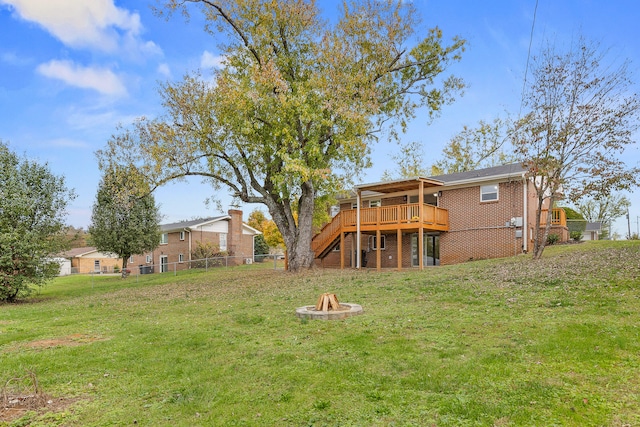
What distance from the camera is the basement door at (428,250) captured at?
75.1ft

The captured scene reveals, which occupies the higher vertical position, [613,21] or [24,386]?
[613,21]

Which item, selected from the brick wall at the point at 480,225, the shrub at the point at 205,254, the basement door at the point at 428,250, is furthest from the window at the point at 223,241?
the basement door at the point at 428,250

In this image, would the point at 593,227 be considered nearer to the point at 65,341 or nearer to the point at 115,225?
the point at 115,225

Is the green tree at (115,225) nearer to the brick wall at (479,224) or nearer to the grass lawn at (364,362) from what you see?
the grass lawn at (364,362)

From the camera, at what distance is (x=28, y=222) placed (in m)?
17.1

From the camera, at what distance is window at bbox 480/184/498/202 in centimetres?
2010

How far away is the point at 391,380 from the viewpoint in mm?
5125

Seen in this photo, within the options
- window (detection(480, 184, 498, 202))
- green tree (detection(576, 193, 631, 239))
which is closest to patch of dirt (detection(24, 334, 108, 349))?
window (detection(480, 184, 498, 202))

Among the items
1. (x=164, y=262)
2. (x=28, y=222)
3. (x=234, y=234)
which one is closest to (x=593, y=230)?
(x=234, y=234)

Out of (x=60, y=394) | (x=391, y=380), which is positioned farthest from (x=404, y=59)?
(x=60, y=394)

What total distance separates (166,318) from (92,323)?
5.80 feet

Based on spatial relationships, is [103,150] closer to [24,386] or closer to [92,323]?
[92,323]

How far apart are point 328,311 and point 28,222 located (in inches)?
583

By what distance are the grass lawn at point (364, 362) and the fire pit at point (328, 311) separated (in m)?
0.28
